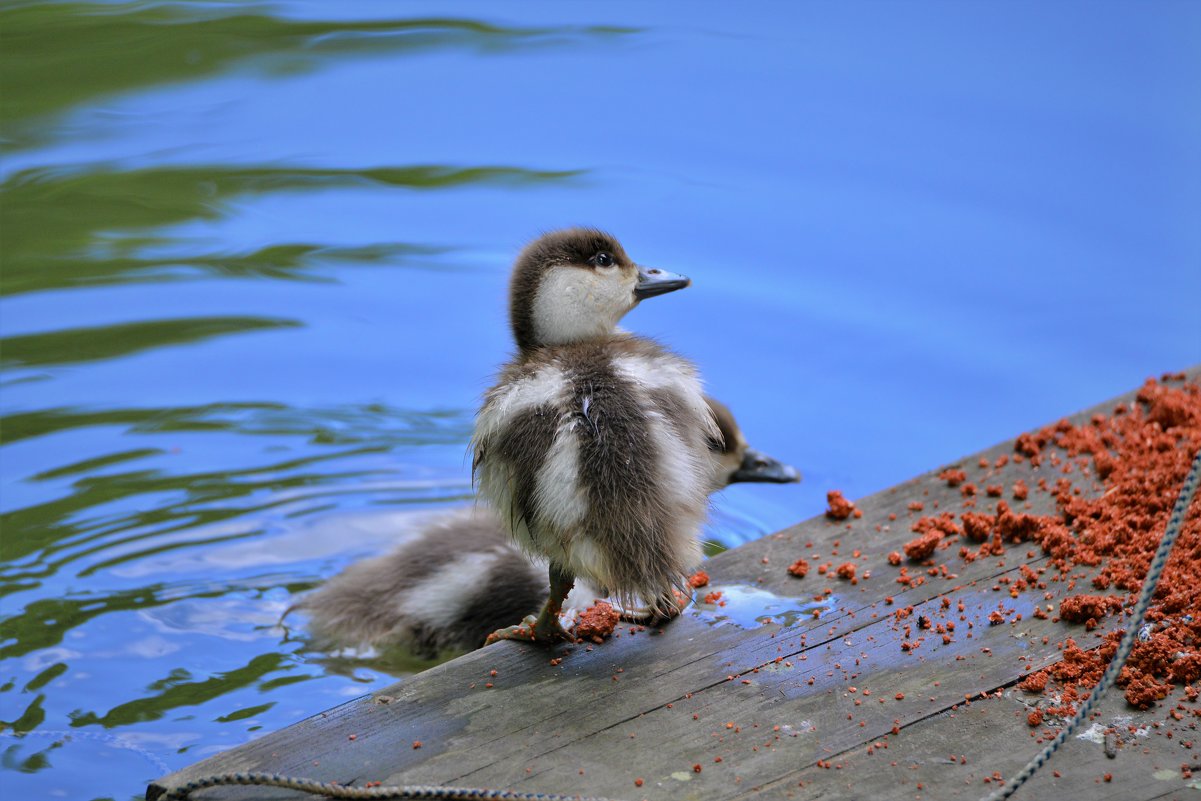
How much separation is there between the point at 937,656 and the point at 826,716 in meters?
0.31

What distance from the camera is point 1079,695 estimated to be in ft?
8.05

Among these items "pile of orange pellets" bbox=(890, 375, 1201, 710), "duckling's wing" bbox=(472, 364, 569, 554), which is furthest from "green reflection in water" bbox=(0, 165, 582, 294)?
"pile of orange pellets" bbox=(890, 375, 1201, 710)

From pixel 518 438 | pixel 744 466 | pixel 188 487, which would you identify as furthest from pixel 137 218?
pixel 518 438

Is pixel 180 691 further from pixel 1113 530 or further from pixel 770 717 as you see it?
pixel 1113 530

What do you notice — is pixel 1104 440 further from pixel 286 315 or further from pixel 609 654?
pixel 286 315

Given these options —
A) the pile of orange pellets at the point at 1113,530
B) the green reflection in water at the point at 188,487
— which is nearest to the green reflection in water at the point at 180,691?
the green reflection in water at the point at 188,487

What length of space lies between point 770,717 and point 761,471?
257cm

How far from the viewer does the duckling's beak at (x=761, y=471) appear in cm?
500

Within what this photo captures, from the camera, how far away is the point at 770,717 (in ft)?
8.14

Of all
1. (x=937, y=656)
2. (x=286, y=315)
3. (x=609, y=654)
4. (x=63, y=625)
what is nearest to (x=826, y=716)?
(x=937, y=656)

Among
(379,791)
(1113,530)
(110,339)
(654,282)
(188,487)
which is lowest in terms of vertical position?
(188,487)

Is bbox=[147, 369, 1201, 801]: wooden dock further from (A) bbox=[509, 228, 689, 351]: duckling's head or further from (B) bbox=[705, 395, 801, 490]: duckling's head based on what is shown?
(B) bbox=[705, 395, 801, 490]: duckling's head

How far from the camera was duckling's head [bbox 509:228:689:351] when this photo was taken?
3.03 metres

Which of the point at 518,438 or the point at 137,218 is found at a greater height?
the point at 518,438
